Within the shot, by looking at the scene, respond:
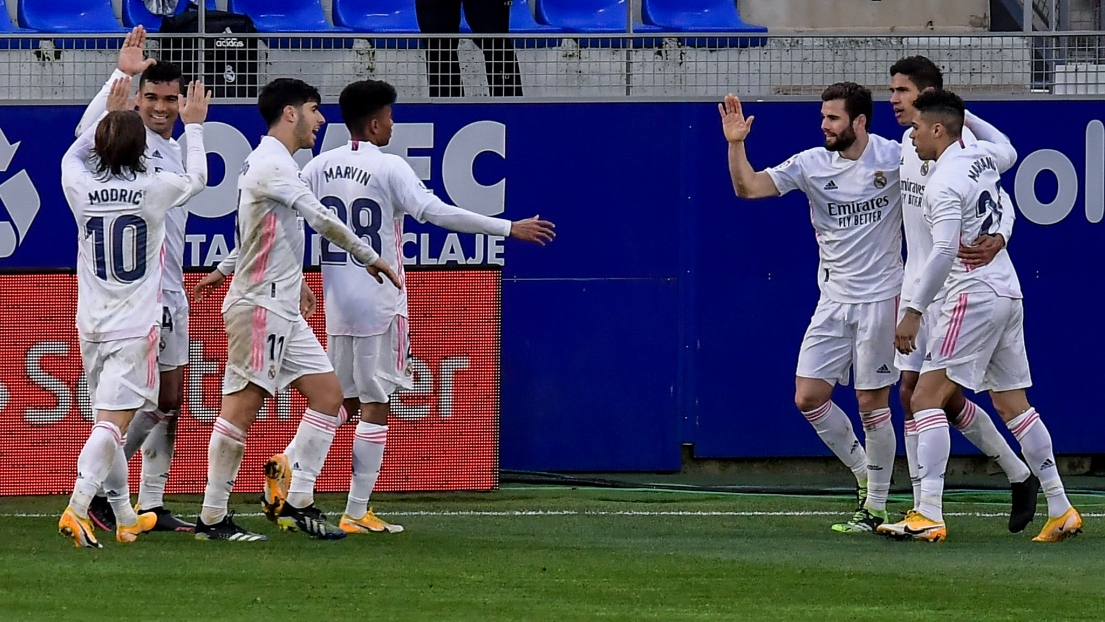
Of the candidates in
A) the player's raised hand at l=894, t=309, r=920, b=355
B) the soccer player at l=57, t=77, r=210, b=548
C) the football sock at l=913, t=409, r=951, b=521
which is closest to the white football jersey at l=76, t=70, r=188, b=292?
the soccer player at l=57, t=77, r=210, b=548

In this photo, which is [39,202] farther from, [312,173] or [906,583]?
[906,583]

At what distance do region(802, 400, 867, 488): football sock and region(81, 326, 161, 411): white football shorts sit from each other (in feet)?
10.5

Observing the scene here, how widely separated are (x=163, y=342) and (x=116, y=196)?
98 centimetres

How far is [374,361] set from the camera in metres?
8.03

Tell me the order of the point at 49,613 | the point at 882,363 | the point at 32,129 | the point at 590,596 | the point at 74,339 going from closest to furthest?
the point at 49,613
the point at 590,596
the point at 882,363
the point at 74,339
the point at 32,129

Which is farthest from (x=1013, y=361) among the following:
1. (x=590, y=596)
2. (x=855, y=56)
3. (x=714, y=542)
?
(x=855, y=56)

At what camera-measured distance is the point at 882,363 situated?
27.4 ft

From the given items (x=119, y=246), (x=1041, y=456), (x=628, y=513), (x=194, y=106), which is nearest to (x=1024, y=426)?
(x=1041, y=456)

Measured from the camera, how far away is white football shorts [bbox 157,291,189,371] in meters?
8.21

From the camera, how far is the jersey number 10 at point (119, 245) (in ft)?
24.6

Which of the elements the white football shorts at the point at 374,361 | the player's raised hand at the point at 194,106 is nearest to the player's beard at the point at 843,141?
the white football shorts at the point at 374,361

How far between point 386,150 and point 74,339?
7.51 feet

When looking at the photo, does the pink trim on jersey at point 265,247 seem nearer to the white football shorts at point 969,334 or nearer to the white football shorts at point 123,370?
the white football shorts at point 123,370

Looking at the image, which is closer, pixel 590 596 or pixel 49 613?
pixel 49 613
